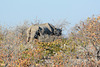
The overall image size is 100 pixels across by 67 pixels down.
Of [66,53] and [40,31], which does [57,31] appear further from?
[66,53]

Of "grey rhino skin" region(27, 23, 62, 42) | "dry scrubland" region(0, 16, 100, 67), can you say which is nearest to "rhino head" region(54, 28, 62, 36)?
"grey rhino skin" region(27, 23, 62, 42)

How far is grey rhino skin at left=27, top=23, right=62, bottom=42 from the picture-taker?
17.3 meters

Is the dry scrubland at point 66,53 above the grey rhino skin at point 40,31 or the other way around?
the other way around

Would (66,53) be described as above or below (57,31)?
below

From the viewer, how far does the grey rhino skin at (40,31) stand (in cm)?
1730

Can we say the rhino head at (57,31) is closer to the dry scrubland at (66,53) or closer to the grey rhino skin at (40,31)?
the grey rhino skin at (40,31)

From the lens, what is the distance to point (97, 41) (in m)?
9.38

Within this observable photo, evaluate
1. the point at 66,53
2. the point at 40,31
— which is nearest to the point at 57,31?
the point at 40,31

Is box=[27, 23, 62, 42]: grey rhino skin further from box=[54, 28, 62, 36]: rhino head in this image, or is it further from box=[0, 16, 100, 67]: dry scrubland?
box=[0, 16, 100, 67]: dry scrubland

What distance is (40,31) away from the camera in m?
17.3

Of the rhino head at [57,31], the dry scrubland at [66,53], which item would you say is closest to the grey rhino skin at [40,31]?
the rhino head at [57,31]

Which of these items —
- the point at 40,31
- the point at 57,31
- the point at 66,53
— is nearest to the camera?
the point at 66,53

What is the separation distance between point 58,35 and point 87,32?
882 cm

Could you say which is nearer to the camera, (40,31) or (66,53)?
(66,53)
